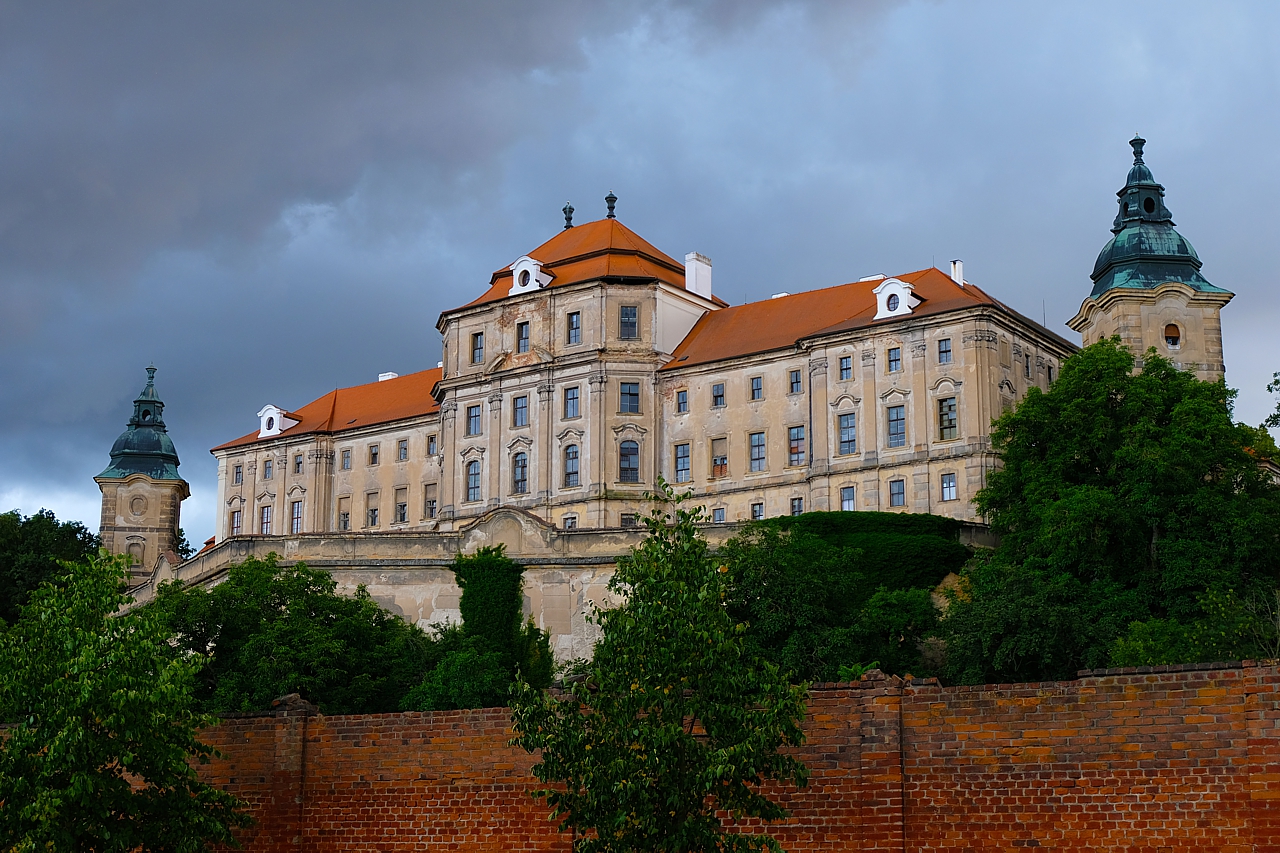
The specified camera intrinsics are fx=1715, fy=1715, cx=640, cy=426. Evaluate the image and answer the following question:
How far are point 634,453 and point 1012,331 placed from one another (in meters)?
16.7

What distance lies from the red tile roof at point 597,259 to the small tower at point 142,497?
32535 millimetres

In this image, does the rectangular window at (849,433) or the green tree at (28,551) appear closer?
the rectangular window at (849,433)

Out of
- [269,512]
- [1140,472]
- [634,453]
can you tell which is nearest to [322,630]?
[1140,472]

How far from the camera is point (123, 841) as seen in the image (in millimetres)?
23656

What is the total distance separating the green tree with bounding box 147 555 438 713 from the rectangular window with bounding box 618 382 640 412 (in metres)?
26.7

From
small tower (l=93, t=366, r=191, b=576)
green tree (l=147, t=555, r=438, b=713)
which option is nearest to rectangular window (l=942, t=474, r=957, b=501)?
green tree (l=147, t=555, r=438, b=713)

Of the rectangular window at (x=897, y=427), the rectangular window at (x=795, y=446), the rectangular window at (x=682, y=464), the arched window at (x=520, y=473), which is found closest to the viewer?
the rectangular window at (x=897, y=427)

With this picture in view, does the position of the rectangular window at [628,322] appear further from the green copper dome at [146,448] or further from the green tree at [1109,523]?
the green copper dome at [146,448]

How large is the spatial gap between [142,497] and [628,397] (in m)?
41.3

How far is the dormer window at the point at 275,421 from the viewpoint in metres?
92.9

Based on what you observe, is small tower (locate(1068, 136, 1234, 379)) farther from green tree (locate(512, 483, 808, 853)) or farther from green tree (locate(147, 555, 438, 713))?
green tree (locate(512, 483, 808, 853))

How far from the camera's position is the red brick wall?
19.8 metres

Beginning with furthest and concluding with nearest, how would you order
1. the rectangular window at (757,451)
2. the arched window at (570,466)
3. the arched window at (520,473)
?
the arched window at (520,473)
the arched window at (570,466)
the rectangular window at (757,451)

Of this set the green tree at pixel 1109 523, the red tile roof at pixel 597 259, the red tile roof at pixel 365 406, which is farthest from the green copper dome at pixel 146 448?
the green tree at pixel 1109 523
